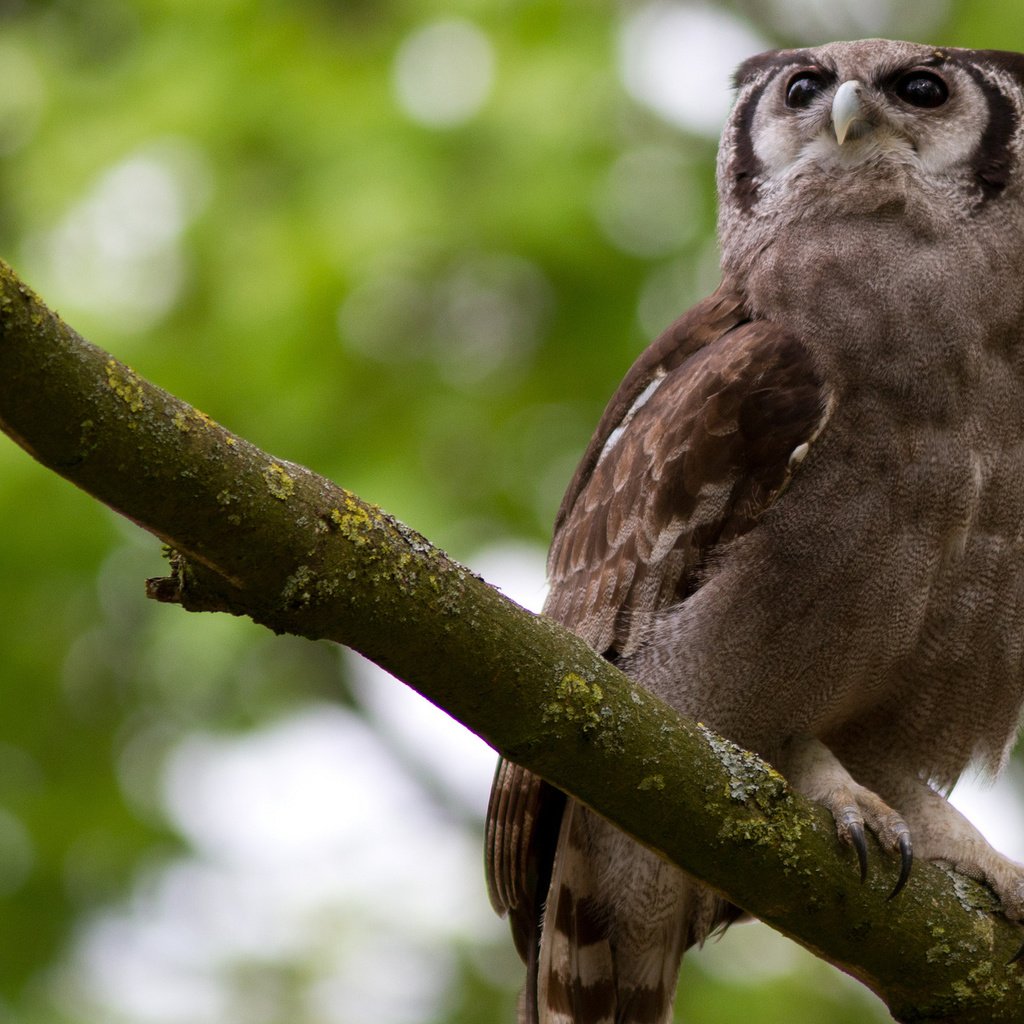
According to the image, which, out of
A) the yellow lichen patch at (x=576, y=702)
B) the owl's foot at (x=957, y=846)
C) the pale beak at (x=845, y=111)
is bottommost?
the yellow lichen patch at (x=576, y=702)

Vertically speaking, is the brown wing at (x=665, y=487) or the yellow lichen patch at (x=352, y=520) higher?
the brown wing at (x=665, y=487)

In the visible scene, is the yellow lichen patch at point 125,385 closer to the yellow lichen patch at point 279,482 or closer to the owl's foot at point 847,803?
the yellow lichen patch at point 279,482

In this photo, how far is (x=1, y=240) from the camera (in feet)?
19.5

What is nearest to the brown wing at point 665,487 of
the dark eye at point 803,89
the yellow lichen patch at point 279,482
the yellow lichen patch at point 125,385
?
the dark eye at point 803,89

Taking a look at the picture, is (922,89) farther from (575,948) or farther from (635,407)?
(575,948)

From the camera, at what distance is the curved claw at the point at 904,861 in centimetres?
311

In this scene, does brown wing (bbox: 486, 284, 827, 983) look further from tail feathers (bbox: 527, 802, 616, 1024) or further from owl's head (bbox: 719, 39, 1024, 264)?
owl's head (bbox: 719, 39, 1024, 264)

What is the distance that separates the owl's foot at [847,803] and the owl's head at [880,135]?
50.6 inches

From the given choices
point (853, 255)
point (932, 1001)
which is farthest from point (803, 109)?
point (932, 1001)

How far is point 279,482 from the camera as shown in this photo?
241cm

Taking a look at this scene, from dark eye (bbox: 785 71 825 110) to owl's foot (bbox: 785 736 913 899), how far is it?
1.66m

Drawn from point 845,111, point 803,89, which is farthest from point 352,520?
point 803,89

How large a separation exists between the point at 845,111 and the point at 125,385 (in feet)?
7.36

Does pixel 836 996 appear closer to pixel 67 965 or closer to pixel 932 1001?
pixel 67 965
